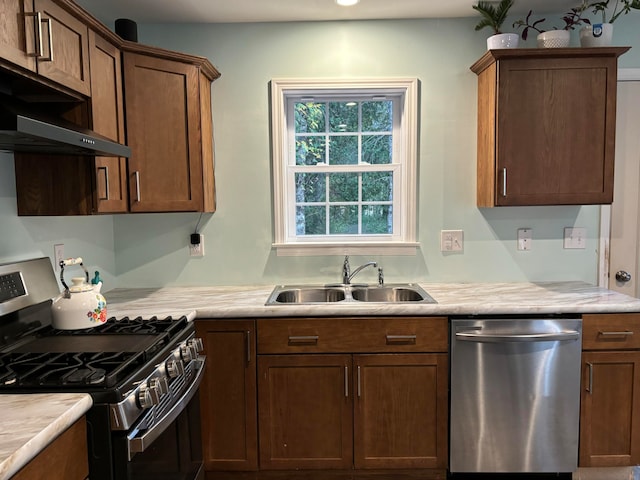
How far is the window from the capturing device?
2686 mm

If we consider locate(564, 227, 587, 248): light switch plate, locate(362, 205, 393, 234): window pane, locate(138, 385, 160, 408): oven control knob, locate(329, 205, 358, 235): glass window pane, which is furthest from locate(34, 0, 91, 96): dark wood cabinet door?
locate(564, 227, 587, 248): light switch plate

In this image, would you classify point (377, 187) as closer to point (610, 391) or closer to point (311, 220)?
point (311, 220)

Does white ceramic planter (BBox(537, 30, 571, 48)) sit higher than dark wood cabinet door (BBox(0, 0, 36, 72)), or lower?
higher

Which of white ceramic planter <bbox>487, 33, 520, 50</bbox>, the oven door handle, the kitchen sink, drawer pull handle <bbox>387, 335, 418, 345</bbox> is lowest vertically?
the oven door handle

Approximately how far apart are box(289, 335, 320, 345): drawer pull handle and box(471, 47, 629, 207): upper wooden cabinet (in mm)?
1221

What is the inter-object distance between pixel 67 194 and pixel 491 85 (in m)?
2.18

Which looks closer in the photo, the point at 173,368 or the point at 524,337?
the point at 173,368

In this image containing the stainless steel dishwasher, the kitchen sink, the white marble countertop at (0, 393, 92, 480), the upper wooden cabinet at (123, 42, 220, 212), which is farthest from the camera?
the kitchen sink

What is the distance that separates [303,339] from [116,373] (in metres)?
0.95

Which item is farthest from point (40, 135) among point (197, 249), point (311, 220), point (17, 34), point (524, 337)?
point (524, 337)

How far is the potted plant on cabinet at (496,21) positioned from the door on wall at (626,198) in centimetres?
81

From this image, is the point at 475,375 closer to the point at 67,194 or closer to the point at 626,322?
the point at 626,322

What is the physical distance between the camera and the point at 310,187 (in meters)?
2.80

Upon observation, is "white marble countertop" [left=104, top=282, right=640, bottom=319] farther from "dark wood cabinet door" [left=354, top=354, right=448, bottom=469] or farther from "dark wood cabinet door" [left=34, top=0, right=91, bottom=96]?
"dark wood cabinet door" [left=34, top=0, right=91, bottom=96]
